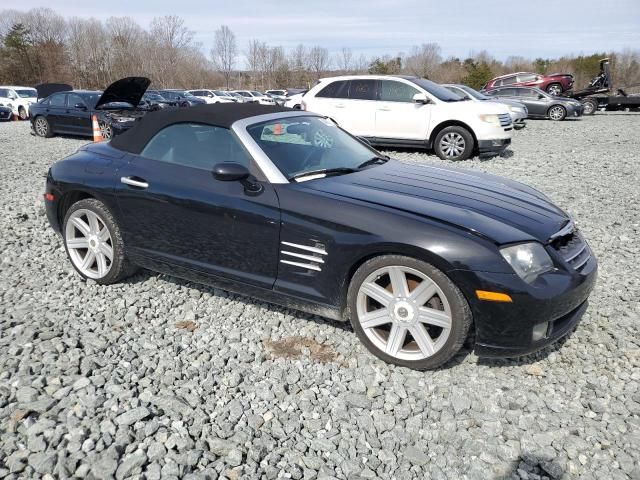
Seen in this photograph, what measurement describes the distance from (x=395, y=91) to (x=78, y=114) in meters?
8.68

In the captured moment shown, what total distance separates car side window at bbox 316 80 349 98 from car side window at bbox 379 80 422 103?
787 mm

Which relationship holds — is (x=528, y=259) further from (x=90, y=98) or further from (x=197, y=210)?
(x=90, y=98)

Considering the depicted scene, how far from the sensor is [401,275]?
290 cm

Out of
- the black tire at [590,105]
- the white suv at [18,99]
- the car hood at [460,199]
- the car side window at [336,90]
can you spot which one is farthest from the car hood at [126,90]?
the black tire at [590,105]

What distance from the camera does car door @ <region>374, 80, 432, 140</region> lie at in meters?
9.94

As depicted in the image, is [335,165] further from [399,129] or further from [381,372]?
[399,129]

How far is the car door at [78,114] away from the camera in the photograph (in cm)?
1330

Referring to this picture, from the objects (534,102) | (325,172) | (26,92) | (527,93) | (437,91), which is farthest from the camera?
(26,92)

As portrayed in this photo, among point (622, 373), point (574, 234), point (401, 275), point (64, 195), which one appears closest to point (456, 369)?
point (401, 275)

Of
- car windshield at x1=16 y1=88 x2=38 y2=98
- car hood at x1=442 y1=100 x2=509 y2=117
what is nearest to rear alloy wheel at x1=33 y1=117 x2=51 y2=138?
car windshield at x1=16 y1=88 x2=38 y2=98

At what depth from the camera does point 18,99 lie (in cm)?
2169

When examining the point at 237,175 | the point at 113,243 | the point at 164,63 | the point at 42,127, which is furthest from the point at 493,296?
the point at 164,63

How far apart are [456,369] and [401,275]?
2.30 feet

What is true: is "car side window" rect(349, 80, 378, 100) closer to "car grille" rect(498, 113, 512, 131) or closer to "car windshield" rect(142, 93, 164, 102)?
"car grille" rect(498, 113, 512, 131)
